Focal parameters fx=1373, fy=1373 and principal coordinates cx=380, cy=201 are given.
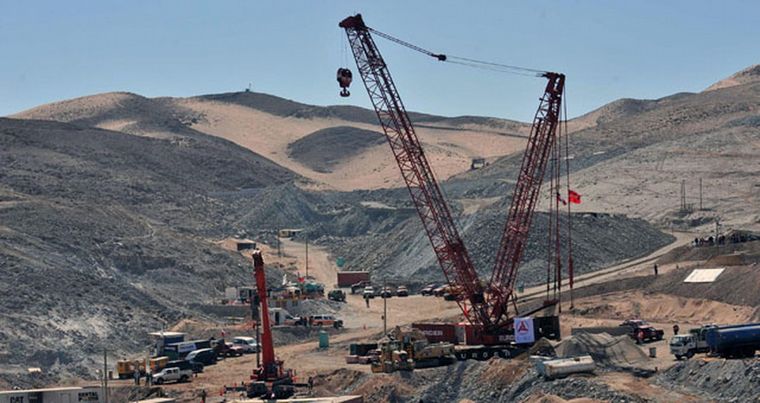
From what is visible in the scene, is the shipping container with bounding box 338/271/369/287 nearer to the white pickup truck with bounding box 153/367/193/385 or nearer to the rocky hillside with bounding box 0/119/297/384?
the rocky hillside with bounding box 0/119/297/384

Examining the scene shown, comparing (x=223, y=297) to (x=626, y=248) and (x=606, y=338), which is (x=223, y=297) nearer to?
(x=626, y=248)

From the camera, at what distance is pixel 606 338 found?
64125 mm

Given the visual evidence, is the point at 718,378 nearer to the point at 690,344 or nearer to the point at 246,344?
the point at 690,344

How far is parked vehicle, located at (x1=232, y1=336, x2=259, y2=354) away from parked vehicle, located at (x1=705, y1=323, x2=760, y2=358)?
32.5m

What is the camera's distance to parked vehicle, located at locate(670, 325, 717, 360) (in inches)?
2406

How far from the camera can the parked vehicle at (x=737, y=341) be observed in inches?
2287

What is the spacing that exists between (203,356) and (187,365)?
14.4 feet

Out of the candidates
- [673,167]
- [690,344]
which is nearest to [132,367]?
[690,344]

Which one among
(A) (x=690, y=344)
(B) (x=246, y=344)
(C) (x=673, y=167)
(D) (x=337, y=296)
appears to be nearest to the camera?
(A) (x=690, y=344)

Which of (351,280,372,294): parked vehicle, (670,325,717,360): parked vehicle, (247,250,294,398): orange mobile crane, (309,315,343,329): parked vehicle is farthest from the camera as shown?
(351,280,372,294): parked vehicle

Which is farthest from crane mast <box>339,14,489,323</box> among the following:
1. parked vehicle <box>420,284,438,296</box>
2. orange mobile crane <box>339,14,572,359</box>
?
parked vehicle <box>420,284,438,296</box>

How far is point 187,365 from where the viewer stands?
73.7m

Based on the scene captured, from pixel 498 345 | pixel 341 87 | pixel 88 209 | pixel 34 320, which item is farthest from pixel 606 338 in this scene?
pixel 88 209

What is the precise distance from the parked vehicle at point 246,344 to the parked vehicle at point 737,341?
32507mm
